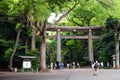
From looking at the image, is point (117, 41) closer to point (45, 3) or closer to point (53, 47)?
point (53, 47)

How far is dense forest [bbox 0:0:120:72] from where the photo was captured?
3522 cm

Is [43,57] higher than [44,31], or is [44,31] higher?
[44,31]

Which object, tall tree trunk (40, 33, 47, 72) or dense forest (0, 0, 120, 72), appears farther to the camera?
tall tree trunk (40, 33, 47, 72)

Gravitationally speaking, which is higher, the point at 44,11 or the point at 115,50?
the point at 44,11

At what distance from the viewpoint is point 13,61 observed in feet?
151

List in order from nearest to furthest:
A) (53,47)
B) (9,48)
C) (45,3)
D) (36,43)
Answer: (45,3) < (9,48) < (36,43) < (53,47)

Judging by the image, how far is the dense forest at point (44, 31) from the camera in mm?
35219

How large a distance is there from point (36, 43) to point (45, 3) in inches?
1038

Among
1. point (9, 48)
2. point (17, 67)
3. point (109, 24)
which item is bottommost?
point (17, 67)

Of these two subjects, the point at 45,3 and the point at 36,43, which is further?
the point at 36,43

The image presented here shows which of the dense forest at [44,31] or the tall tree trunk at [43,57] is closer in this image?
the dense forest at [44,31]

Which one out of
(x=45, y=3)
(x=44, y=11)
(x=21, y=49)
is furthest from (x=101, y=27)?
(x=45, y=3)

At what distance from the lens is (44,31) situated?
39531 millimetres

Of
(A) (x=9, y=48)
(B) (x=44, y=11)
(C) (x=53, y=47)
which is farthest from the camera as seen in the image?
(C) (x=53, y=47)
